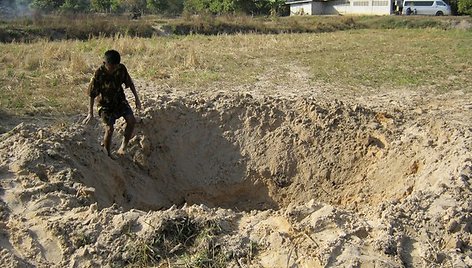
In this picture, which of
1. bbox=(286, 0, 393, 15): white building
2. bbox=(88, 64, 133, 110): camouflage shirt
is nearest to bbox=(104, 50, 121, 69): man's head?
bbox=(88, 64, 133, 110): camouflage shirt

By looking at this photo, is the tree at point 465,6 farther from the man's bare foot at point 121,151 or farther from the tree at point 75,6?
the man's bare foot at point 121,151

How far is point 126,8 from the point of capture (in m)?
44.2

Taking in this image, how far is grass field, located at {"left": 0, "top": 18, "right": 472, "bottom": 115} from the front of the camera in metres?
10.2

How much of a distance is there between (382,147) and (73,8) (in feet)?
122

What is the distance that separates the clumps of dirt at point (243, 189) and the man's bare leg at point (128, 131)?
151 millimetres

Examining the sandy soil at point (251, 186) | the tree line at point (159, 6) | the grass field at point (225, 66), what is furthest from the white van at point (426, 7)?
the sandy soil at point (251, 186)

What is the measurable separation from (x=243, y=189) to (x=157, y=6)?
125 ft

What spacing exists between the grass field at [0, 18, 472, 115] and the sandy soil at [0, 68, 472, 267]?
6.95 feet

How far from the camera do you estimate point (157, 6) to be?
141 feet

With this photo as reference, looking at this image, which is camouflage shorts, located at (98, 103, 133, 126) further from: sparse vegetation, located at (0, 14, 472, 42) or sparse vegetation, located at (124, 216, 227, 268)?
sparse vegetation, located at (0, 14, 472, 42)

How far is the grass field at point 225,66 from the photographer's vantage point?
1025 cm

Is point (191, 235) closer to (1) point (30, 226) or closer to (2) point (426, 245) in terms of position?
(1) point (30, 226)

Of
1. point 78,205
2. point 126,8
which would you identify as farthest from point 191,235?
point 126,8

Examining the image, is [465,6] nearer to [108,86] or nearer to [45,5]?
[45,5]
